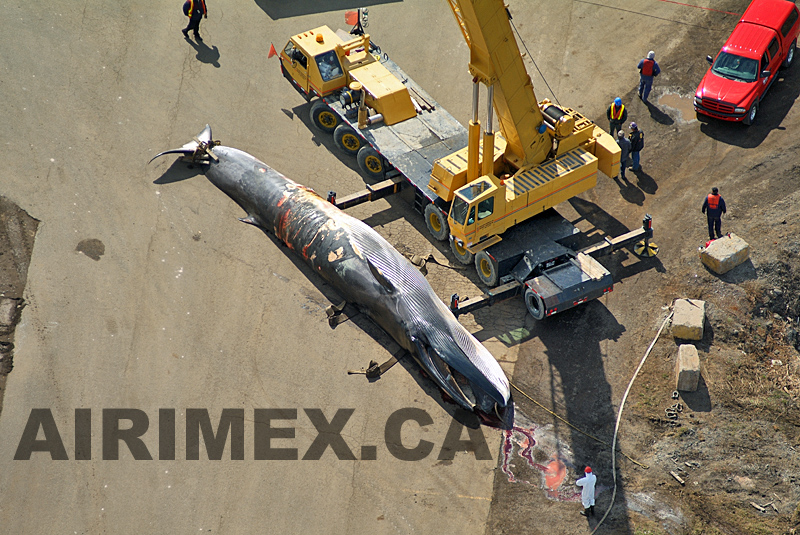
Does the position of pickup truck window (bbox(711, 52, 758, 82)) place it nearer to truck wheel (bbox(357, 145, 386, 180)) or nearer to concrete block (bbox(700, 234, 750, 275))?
concrete block (bbox(700, 234, 750, 275))

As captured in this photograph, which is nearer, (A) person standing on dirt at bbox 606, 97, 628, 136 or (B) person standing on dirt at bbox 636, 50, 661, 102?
(A) person standing on dirt at bbox 606, 97, 628, 136

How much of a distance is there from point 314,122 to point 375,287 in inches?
295

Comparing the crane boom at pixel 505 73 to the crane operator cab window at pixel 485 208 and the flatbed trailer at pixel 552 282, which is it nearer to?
the crane operator cab window at pixel 485 208

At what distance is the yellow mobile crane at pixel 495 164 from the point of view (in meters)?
17.8

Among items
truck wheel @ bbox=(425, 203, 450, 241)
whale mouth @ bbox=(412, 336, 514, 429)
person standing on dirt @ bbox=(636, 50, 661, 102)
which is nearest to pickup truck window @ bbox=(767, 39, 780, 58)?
person standing on dirt @ bbox=(636, 50, 661, 102)

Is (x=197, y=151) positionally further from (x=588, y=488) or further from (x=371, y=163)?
(x=588, y=488)

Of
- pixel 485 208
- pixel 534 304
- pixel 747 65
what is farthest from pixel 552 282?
pixel 747 65

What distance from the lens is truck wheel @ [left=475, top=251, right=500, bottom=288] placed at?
737 inches

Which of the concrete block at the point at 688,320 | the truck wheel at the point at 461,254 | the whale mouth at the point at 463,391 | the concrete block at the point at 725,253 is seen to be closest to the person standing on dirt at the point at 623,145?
the concrete block at the point at 725,253

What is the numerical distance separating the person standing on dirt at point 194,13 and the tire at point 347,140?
6060 mm

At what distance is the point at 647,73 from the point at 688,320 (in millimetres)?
8375

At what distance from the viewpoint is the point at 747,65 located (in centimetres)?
2258

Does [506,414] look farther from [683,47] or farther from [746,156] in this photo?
[683,47]

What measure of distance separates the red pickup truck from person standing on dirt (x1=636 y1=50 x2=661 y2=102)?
1.29 meters
